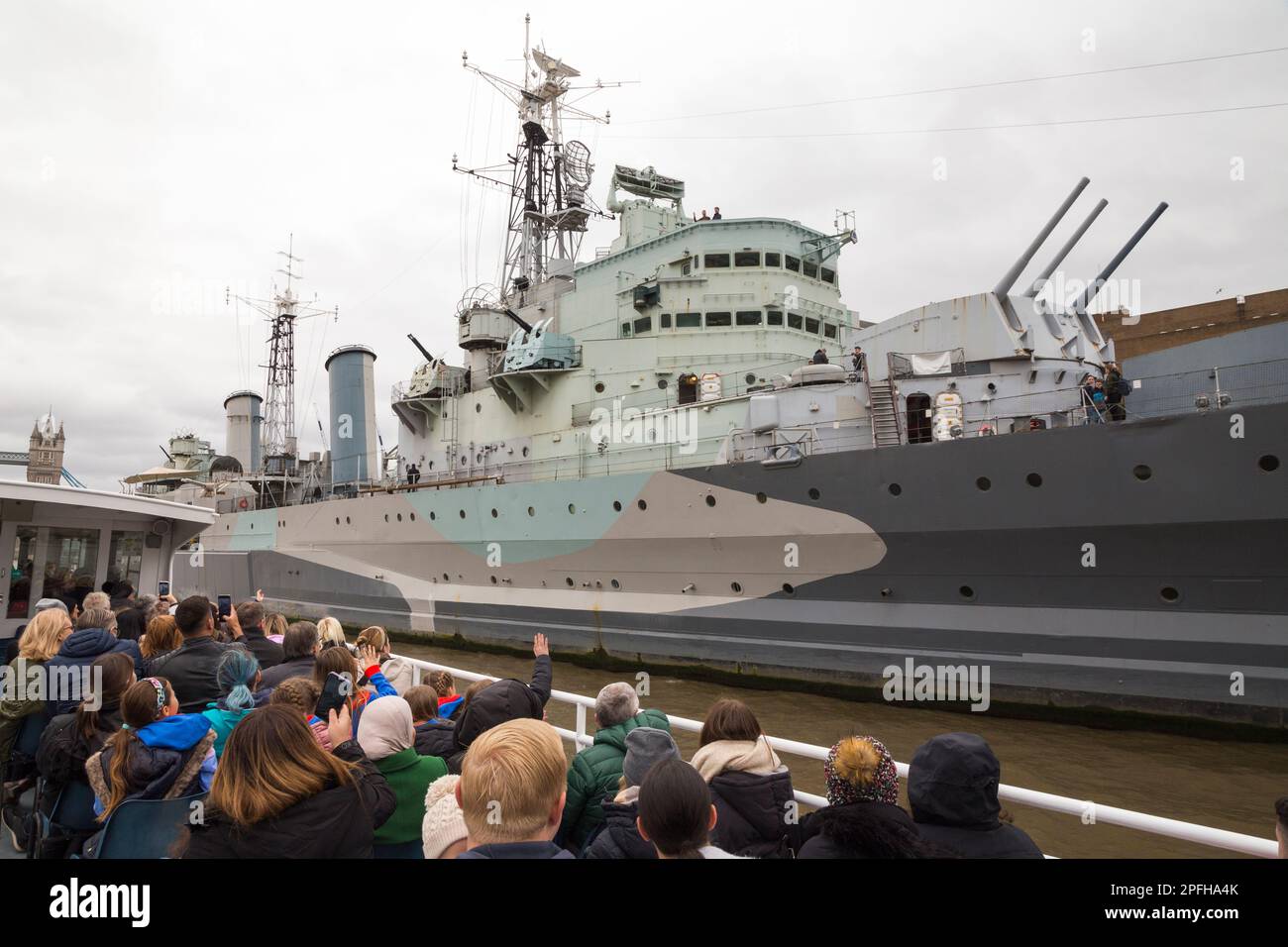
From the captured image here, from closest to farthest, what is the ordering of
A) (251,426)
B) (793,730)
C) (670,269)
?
1. (793,730)
2. (670,269)
3. (251,426)

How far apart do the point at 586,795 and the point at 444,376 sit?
689 inches

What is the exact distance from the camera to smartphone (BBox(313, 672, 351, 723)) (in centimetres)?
280

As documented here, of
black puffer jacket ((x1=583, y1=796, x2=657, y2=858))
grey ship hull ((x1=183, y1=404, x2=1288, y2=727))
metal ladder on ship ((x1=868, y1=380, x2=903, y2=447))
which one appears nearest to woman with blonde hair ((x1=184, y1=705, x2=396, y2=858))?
black puffer jacket ((x1=583, y1=796, x2=657, y2=858))

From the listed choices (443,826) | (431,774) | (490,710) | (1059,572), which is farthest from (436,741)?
(1059,572)

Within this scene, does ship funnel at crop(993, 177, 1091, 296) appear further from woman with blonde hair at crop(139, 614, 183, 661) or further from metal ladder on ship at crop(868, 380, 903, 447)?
woman with blonde hair at crop(139, 614, 183, 661)

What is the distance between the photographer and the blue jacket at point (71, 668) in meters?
3.07

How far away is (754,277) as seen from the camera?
48.1ft

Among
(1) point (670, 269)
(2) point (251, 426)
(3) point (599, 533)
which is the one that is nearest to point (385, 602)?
(3) point (599, 533)

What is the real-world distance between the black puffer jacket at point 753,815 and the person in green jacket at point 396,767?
0.99 meters

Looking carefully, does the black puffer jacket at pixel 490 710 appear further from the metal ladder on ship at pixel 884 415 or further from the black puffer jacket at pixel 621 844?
the metal ladder on ship at pixel 884 415

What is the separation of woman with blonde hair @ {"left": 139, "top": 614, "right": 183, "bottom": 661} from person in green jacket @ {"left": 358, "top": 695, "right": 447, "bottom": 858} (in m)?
2.22

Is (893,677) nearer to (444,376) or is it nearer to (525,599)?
(525,599)

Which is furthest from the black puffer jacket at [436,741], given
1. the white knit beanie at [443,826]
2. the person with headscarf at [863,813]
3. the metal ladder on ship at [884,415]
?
the metal ladder on ship at [884,415]

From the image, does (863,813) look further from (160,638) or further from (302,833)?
(160,638)
